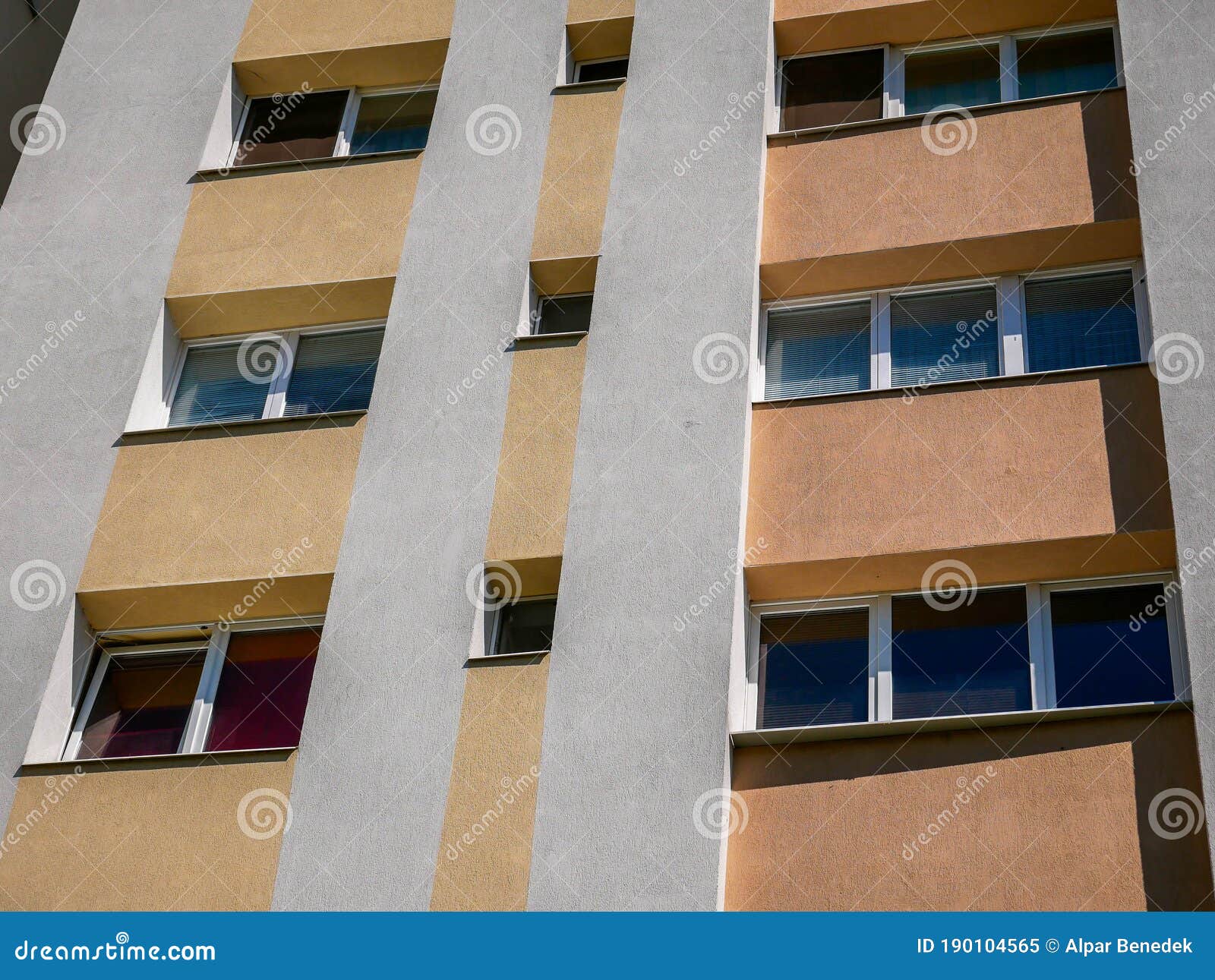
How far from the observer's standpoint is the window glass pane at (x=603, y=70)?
49.5ft

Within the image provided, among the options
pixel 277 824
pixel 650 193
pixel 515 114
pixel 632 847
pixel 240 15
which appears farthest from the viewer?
pixel 240 15

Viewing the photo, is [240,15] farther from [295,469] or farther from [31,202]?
[295,469]

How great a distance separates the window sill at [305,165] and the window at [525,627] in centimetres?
508

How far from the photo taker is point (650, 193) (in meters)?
13.4

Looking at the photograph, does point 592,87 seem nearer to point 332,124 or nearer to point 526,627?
point 332,124

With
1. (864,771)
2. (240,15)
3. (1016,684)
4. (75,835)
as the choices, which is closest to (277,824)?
(75,835)

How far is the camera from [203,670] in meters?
12.3

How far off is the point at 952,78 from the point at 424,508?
22.8 ft

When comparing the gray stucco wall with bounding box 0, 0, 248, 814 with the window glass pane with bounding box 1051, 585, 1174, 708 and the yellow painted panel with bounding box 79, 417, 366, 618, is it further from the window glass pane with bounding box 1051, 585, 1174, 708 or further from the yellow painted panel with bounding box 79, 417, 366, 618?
the window glass pane with bounding box 1051, 585, 1174, 708

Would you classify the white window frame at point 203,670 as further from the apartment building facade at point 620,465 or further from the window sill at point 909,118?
the window sill at point 909,118

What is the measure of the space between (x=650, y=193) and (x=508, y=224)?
132 centimetres

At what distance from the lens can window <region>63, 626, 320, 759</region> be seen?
38.5 feet

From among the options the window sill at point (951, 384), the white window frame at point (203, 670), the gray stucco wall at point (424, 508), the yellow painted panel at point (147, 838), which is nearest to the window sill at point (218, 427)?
the gray stucco wall at point (424, 508)

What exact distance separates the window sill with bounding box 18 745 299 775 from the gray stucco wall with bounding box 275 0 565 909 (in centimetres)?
48
